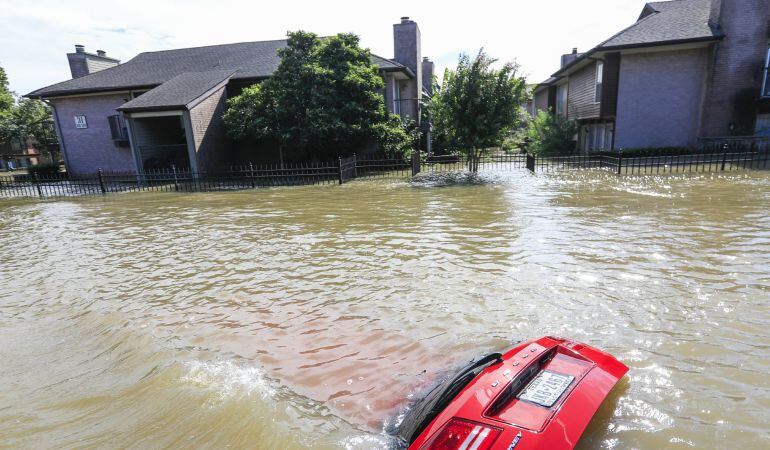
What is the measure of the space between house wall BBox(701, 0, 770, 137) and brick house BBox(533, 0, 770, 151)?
0.04m

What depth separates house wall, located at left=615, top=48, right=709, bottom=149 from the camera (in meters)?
19.8

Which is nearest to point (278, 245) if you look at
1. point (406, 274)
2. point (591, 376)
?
point (406, 274)

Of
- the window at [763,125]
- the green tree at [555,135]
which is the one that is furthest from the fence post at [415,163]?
the window at [763,125]

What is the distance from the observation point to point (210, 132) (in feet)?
64.3

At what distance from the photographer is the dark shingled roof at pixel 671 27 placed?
19.0 meters

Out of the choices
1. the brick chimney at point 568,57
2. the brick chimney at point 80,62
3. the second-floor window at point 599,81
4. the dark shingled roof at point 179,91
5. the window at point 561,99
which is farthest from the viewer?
the brick chimney at point 568,57

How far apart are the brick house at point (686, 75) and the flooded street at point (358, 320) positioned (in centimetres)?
1270

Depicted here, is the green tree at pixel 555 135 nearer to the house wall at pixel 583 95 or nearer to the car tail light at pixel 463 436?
the house wall at pixel 583 95

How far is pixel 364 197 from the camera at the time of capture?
43.2 ft

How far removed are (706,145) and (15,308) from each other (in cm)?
2489

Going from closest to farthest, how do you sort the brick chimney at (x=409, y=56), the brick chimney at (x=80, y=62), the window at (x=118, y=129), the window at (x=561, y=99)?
1. the window at (x=118, y=129)
2. the brick chimney at (x=409, y=56)
3. the brick chimney at (x=80, y=62)
4. the window at (x=561, y=99)

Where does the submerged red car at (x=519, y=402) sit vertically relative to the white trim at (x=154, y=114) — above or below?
below

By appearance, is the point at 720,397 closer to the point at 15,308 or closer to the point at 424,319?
the point at 424,319

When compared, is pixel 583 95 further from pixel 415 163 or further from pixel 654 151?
pixel 415 163
